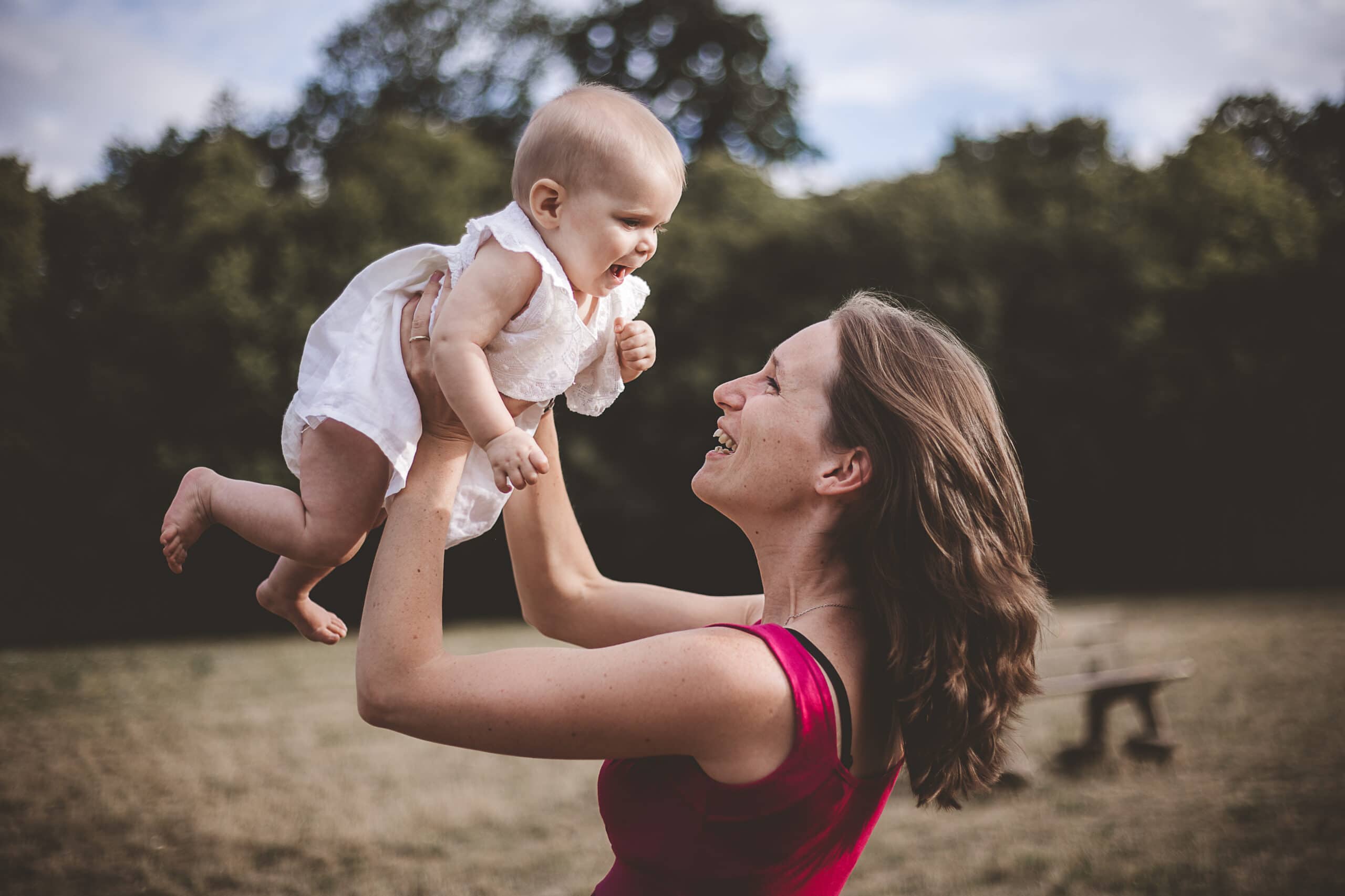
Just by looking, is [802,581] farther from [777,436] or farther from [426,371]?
[426,371]

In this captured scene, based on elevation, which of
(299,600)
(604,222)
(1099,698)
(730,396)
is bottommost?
(1099,698)

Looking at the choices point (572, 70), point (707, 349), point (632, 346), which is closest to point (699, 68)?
point (572, 70)

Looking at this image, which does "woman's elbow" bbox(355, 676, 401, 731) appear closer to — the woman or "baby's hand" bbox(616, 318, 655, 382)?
the woman

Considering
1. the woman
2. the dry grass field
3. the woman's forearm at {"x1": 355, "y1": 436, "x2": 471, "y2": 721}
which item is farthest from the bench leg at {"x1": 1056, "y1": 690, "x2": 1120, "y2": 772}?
the woman's forearm at {"x1": 355, "y1": 436, "x2": 471, "y2": 721}

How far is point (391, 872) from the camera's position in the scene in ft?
17.6

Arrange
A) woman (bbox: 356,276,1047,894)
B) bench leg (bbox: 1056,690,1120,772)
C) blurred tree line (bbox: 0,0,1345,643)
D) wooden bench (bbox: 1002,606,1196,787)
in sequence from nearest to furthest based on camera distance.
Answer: woman (bbox: 356,276,1047,894) < wooden bench (bbox: 1002,606,1196,787) < bench leg (bbox: 1056,690,1120,772) < blurred tree line (bbox: 0,0,1345,643)

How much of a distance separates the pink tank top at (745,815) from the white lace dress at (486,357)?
2.36 ft

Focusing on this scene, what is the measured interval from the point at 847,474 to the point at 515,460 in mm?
643

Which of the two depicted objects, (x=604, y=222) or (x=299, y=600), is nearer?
(x=604, y=222)

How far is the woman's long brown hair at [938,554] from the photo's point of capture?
1912mm

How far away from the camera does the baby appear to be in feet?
6.66

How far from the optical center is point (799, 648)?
5.95ft

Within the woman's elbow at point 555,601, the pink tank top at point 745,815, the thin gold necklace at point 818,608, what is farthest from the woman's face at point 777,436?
the woman's elbow at point 555,601

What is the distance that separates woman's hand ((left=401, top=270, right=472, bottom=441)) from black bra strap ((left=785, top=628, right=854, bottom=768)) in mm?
796
